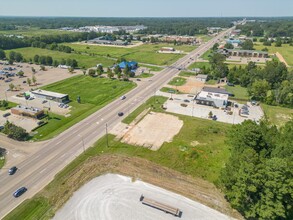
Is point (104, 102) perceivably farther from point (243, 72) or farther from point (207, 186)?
point (243, 72)

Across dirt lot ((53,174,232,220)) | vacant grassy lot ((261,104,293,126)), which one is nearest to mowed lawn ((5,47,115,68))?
vacant grassy lot ((261,104,293,126))

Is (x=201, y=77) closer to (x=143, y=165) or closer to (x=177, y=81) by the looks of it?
(x=177, y=81)

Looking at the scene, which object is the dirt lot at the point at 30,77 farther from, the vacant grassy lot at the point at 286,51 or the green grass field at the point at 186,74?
the vacant grassy lot at the point at 286,51

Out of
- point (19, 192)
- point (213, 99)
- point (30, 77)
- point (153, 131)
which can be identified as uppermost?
point (213, 99)

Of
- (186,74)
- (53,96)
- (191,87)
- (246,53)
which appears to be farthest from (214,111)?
(246,53)

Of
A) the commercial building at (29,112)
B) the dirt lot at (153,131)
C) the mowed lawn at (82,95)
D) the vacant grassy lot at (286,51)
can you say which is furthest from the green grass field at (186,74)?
the commercial building at (29,112)

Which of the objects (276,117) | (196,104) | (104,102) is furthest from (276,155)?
(104,102)
